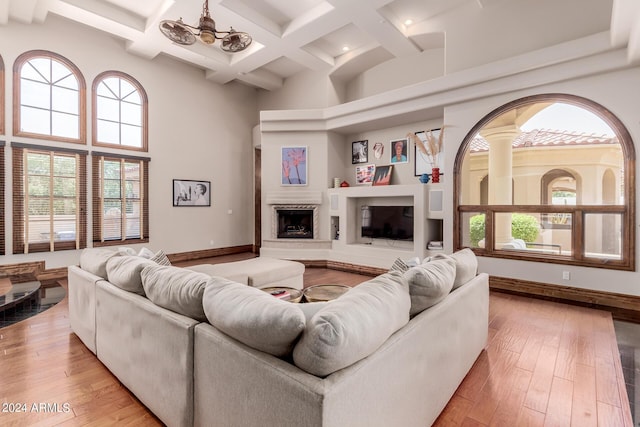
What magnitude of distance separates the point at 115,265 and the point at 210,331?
1.27m

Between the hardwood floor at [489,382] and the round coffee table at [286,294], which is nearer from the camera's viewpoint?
the hardwood floor at [489,382]

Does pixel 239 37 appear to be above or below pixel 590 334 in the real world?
above

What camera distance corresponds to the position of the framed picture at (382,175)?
20.3 ft

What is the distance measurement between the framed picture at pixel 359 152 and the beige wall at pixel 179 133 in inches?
108

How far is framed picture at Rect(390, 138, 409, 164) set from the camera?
604 centimetres

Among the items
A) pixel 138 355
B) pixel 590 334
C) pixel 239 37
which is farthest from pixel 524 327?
pixel 239 37

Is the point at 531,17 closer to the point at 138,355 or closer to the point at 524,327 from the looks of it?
the point at 524,327

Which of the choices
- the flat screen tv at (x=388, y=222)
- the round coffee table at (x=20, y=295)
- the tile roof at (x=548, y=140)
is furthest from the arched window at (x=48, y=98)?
the tile roof at (x=548, y=140)

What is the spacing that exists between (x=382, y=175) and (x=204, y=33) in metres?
4.05

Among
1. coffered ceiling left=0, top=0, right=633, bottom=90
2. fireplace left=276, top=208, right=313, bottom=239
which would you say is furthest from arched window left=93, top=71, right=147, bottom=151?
fireplace left=276, top=208, right=313, bottom=239

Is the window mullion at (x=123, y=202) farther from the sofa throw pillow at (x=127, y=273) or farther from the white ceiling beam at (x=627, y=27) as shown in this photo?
the white ceiling beam at (x=627, y=27)

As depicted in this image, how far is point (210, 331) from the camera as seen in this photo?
4.62ft

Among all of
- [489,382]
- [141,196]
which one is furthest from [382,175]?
[141,196]

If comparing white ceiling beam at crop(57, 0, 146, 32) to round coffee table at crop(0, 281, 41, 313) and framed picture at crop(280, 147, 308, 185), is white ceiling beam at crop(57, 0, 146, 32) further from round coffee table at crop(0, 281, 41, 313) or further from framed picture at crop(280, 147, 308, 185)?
round coffee table at crop(0, 281, 41, 313)
